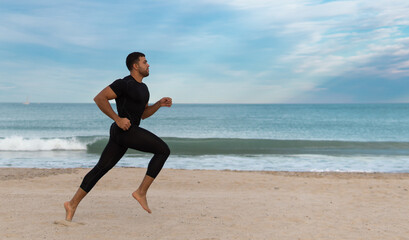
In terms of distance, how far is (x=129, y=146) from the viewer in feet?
14.9

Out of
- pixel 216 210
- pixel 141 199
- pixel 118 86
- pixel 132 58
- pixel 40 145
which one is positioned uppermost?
pixel 132 58

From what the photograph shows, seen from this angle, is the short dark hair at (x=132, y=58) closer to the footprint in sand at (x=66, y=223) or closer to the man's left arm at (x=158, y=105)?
the man's left arm at (x=158, y=105)

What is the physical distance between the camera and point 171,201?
6.86m

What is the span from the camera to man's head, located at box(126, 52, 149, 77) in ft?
15.2

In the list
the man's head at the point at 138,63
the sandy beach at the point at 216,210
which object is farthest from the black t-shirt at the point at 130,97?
the sandy beach at the point at 216,210

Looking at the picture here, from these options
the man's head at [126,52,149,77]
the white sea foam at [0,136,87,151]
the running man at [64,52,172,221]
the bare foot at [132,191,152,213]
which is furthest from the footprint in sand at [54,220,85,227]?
the white sea foam at [0,136,87,151]

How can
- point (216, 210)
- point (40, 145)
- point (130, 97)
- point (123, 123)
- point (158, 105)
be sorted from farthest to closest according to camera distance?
1. point (40, 145)
2. point (216, 210)
3. point (158, 105)
4. point (130, 97)
5. point (123, 123)

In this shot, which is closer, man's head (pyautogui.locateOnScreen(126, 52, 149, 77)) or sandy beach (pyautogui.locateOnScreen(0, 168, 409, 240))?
man's head (pyautogui.locateOnScreen(126, 52, 149, 77))

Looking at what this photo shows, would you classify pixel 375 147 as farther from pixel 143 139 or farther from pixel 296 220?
pixel 143 139

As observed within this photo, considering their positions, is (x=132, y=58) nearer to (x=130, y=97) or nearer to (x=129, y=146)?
(x=130, y=97)

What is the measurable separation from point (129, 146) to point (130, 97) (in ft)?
1.89

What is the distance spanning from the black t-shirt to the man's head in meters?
0.13

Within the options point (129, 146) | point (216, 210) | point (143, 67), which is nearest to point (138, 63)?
point (143, 67)

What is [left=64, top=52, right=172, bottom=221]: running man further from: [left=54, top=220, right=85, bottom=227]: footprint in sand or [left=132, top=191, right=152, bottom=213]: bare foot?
[left=54, top=220, right=85, bottom=227]: footprint in sand
